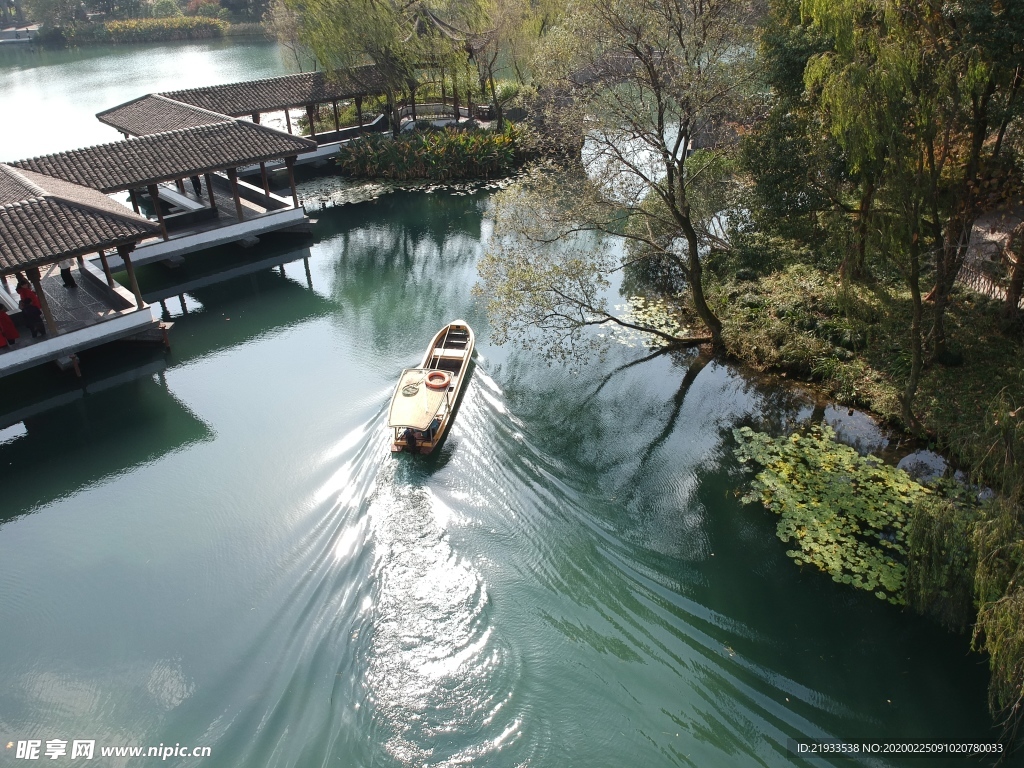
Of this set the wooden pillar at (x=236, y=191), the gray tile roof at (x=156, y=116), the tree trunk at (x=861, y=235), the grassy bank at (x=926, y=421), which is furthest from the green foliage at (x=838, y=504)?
the gray tile roof at (x=156, y=116)

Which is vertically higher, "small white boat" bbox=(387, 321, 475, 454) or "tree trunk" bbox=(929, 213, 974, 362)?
"tree trunk" bbox=(929, 213, 974, 362)

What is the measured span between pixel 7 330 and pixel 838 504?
59.6 feet

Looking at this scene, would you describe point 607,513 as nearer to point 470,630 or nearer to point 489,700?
point 470,630

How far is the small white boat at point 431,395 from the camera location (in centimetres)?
1426

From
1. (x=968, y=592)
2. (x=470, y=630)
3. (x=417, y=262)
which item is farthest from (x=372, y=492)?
(x=417, y=262)

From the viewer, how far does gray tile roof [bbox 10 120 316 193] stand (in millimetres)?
21516

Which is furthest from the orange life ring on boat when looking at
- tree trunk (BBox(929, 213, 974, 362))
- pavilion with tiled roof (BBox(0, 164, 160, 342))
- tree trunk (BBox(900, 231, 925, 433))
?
tree trunk (BBox(929, 213, 974, 362))

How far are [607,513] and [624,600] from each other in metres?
2.13

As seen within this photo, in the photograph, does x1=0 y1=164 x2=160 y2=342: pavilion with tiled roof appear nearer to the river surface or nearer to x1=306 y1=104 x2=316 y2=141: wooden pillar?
the river surface

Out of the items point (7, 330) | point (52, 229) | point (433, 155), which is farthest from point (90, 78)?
point (7, 330)

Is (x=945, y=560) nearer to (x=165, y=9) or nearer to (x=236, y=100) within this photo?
(x=236, y=100)

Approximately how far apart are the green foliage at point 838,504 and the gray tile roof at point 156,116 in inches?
822

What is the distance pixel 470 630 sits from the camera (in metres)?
10.8

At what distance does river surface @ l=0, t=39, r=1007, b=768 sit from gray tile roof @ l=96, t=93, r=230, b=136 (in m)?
11.2
